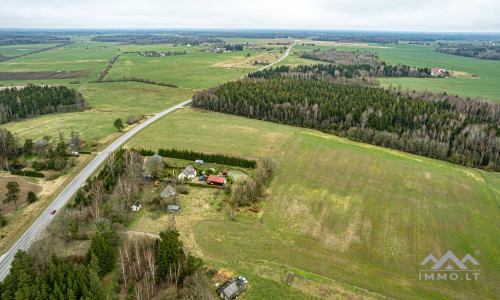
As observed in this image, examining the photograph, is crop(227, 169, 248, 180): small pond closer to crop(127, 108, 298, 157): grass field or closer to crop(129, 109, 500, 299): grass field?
crop(127, 108, 298, 157): grass field

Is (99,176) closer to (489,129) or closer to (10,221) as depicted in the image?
(10,221)

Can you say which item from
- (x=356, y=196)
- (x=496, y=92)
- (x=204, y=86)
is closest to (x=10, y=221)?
(x=356, y=196)

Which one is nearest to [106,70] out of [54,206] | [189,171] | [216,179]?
[189,171]

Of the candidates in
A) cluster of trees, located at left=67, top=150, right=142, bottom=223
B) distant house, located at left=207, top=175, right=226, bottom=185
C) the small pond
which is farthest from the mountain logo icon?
cluster of trees, located at left=67, top=150, right=142, bottom=223

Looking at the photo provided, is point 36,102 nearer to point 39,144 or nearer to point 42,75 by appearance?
point 39,144

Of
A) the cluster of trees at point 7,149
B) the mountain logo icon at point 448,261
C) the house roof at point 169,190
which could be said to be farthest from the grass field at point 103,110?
the mountain logo icon at point 448,261
